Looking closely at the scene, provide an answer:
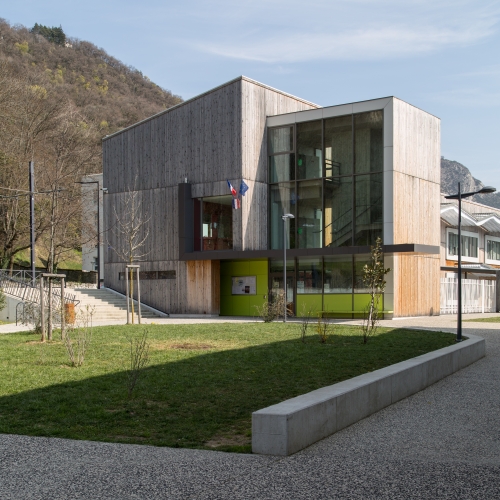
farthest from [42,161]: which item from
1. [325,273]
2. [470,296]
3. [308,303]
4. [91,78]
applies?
[91,78]

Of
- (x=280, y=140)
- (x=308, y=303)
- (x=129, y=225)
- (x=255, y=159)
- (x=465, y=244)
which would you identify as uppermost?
(x=280, y=140)

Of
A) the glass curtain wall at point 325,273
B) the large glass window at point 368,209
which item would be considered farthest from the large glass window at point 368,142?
the glass curtain wall at point 325,273

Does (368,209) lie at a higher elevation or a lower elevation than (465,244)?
higher

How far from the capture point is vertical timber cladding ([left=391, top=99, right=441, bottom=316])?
101 feet

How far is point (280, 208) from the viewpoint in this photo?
111ft

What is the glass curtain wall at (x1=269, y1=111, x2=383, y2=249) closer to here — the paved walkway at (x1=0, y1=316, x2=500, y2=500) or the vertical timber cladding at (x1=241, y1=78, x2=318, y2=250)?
the vertical timber cladding at (x1=241, y1=78, x2=318, y2=250)

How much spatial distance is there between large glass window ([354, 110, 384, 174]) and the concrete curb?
19610 millimetres

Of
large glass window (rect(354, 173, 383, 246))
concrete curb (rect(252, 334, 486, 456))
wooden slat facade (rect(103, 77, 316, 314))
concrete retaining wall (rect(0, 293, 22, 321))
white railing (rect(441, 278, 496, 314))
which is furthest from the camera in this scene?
white railing (rect(441, 278, 496, 314))

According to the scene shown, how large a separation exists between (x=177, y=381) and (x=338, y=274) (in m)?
A: 21.4

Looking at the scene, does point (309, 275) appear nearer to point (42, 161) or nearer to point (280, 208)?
point (280, 208)

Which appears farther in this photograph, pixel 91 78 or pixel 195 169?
pixel 91 78

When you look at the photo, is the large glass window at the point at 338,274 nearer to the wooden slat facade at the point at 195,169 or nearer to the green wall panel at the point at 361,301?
the green wall panel at the point at 361,301

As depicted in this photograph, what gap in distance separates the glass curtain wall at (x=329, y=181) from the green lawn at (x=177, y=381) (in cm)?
1255

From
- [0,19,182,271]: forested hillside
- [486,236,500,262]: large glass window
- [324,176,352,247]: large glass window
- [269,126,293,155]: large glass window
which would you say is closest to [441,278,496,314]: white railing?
[324,176,352,247]: large glass window
